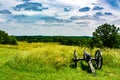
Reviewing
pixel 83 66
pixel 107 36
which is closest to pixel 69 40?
pixel 107 36

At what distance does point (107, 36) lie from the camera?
95375mm

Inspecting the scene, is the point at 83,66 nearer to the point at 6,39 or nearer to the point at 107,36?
the point at 107,36

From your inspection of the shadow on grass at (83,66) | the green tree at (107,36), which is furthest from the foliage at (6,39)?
the shadow on grass at (83,66)

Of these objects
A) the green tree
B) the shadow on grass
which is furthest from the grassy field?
the green tree

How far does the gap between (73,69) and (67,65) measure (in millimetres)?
764

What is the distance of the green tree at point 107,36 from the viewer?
9400cm

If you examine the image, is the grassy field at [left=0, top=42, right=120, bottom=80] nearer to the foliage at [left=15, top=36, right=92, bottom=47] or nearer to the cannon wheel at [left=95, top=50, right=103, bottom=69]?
the cannon wheel at [left=95, top=50, right=103, bottom=69]

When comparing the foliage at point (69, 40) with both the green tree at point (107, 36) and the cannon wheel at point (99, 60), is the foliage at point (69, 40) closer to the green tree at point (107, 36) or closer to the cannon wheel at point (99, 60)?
the green tree at point (107, 36)

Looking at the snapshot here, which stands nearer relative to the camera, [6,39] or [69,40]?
[6,39]

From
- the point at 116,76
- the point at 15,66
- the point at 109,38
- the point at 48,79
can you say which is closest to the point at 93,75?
the point at 116,76

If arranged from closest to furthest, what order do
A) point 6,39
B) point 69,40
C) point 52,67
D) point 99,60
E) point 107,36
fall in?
point 52,67
point 99,60
point 107,36
point 6,39
point 69,40

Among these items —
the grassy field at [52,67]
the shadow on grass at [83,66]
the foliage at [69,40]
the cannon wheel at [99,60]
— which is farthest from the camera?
the foliage at [69,40]

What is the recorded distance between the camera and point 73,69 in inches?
860

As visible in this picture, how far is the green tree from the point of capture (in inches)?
3701
